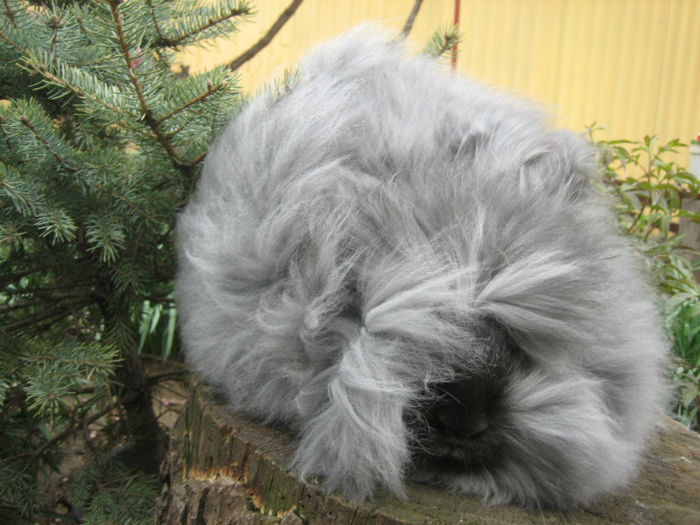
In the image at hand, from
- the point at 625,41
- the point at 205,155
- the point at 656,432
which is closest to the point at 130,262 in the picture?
the point at 205,155

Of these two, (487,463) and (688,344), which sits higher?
(487,463)

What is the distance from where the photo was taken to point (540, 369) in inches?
45.6

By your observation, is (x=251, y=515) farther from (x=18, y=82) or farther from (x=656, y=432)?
(x=18, y=82)

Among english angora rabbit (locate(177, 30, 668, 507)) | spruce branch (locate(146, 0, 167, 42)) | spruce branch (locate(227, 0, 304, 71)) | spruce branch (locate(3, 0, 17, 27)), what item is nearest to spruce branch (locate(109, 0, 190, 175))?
english angora rabbit (locate(177, 30, 668, 507))

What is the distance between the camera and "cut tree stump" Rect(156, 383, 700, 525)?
1147 millimetres

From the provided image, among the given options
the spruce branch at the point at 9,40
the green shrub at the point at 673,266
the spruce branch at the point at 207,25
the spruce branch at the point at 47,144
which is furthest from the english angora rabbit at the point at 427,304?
the green shrub at the point at 673,266

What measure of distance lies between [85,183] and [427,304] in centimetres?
103

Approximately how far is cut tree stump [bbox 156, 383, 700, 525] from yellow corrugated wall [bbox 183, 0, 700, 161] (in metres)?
3.08

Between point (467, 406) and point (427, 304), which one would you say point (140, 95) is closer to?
point (427, 304)

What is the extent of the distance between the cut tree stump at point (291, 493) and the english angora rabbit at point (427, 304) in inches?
1.3

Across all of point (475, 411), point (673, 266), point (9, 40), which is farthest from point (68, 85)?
point (673, 266)

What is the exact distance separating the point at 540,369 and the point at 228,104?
996 millimetres

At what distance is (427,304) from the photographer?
1128mm

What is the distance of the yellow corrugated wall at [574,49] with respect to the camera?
4203mm
